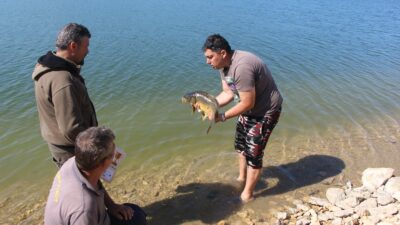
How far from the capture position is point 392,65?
1477cm

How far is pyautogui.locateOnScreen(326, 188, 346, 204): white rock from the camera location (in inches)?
239

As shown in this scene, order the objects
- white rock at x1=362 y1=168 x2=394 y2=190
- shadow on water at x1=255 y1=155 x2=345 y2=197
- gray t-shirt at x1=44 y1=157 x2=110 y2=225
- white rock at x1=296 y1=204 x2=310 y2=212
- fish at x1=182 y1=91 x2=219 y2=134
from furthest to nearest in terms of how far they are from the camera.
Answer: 1. shadow on water at x1=255 y1=155 x2=345 y2=197
2. white rock at x1=362 y1=168 x2=394 y2=190
3. white rock at x1=296 y1=204 x2=310 y2=212
4. fish at x1=182 y1=91 x2=219 y2=134
5. gray t-shirt at x1=44 y1=157 x2=110 y2=225

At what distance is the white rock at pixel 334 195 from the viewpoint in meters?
6.06

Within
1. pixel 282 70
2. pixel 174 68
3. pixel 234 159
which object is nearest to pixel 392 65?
pixel 282 70

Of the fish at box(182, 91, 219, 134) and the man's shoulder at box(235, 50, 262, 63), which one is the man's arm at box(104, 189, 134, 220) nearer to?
the fish at box(182, 91, 219, 134)

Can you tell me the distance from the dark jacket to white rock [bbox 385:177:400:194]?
15.7 feet

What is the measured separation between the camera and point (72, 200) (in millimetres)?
2898

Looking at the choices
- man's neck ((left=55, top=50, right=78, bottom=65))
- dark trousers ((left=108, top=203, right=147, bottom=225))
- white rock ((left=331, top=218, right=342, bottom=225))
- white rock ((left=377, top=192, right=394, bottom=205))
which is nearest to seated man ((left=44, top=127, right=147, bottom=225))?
dark trousers ((left=108, top=203, right=147, bottom=225))

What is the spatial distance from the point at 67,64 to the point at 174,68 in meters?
9.62

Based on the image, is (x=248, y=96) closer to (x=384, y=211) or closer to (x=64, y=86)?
(x=64, y=86)

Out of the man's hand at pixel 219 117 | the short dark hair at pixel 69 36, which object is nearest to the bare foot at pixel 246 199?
the man's hand at pixel 219 117

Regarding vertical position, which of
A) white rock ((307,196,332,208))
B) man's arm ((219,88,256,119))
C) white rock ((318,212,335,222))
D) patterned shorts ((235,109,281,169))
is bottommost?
white rock ((307,196,332,208))

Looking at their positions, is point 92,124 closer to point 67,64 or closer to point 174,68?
point 67,64

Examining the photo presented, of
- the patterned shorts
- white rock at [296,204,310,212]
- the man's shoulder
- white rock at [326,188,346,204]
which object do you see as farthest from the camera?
white rock at [326,188,346,204]
